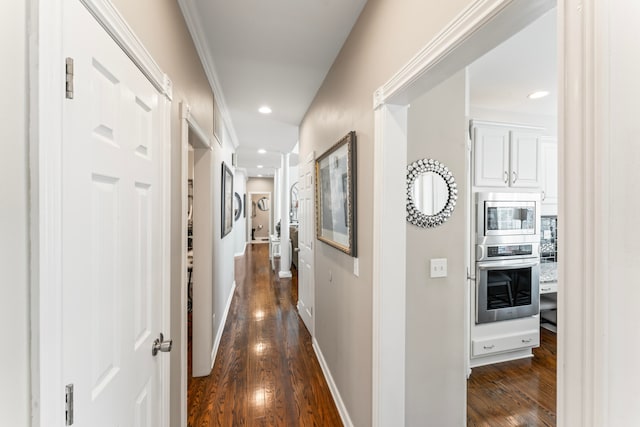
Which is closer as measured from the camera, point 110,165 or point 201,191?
point 110,165

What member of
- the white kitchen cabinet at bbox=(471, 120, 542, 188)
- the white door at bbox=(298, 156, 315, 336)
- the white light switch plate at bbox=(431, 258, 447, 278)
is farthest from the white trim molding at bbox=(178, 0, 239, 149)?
the white kitchen cabinet at bbox=(471, 120, 542, 188)

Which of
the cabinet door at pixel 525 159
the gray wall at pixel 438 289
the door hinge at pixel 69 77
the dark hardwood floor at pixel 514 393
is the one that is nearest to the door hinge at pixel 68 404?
the door hinge at pixel 69 77

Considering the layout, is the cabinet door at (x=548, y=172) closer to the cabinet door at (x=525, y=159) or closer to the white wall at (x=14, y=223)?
the cabinet door at (x=525, y=159)

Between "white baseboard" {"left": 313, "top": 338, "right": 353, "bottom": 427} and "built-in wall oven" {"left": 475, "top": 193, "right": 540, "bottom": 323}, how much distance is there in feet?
4.85

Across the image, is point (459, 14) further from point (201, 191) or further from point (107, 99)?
point (201, 191)

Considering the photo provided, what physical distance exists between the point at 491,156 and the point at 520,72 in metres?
0.73

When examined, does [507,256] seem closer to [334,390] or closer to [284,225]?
[334,390]

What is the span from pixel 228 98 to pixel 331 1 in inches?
71.3

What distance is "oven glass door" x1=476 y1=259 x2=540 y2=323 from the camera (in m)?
A: 2.64

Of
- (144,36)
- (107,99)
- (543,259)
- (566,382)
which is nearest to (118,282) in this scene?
(107,99)

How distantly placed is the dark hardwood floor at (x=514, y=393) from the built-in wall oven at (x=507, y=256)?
49 centimetres

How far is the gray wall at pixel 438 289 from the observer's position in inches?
66.2

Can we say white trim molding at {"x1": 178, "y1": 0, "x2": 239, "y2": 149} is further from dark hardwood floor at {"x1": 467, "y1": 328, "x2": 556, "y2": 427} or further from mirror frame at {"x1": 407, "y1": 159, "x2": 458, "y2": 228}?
dark hardwood floor at {"x1": 467, "y1": 328, "x2": 556, "y2": 427}

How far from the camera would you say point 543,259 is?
3291 millimetres
